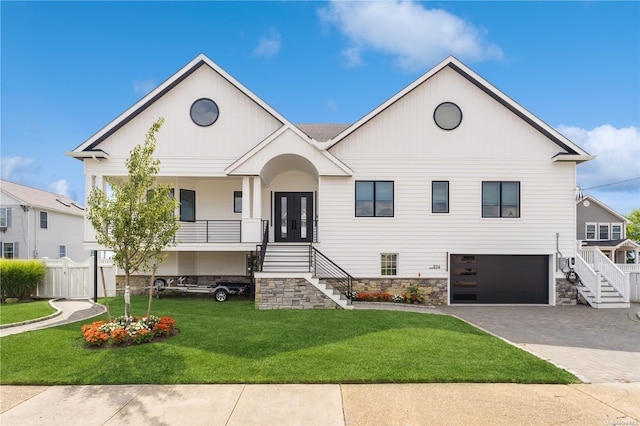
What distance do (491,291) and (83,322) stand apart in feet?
47.5

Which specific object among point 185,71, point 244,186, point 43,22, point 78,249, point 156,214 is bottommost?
point 78,249

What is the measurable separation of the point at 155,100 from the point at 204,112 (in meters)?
2.05

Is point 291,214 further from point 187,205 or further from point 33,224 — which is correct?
point 33,224

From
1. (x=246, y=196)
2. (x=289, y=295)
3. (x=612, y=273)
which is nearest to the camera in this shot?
(x=289, y=295)

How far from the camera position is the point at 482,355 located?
702 cm

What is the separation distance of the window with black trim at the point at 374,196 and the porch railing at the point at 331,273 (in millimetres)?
2497

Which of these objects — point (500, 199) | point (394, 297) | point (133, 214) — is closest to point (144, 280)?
point (133, 214)

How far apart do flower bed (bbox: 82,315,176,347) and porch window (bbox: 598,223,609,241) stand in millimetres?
37588

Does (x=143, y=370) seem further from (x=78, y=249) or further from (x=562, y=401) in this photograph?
(x=78, y=249)

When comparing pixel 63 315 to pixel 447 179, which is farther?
pixel 447 179

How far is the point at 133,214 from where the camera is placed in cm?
782

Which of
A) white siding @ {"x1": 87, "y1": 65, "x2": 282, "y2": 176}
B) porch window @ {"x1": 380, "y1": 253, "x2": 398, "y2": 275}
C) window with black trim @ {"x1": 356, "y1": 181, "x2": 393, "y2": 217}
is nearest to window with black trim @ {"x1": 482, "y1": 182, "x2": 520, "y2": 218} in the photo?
window with black trim @ {"x1": 356, "y1": 181, "x2": 393, "y2": 217}

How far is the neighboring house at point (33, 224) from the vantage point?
25188mm

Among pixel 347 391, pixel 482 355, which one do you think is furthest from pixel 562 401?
pixel 347 391
